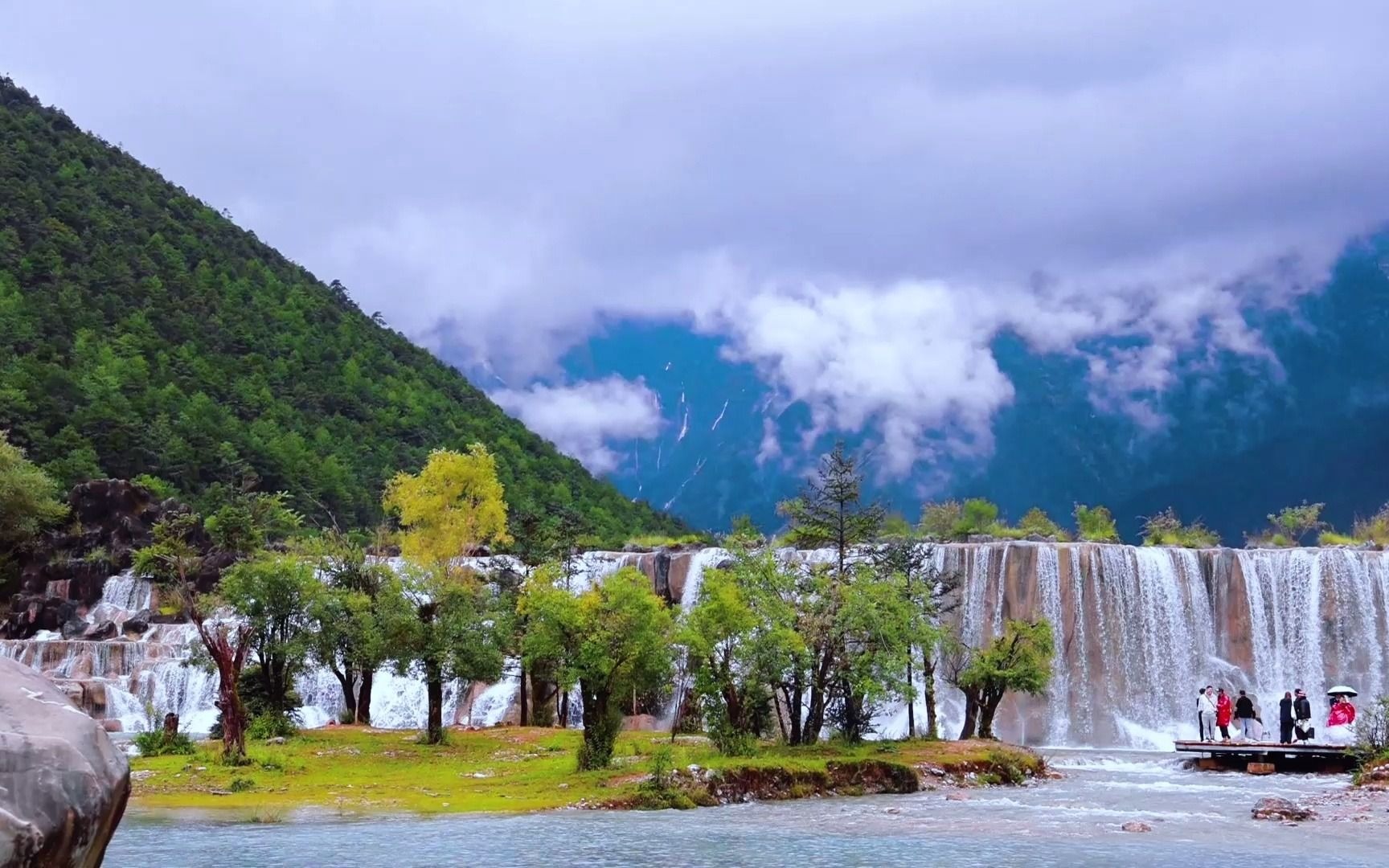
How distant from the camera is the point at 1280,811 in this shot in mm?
25438

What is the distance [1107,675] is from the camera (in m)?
56.6

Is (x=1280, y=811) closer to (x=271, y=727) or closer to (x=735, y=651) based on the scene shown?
(x=735, y=651)

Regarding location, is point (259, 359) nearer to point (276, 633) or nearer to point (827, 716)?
point (276, 633)

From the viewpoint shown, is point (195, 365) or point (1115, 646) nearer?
point (1115, 646)

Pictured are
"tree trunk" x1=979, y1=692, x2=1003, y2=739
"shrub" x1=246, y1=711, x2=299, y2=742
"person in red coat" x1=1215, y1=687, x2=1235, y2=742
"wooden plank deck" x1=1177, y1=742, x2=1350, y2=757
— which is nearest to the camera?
"wooden plank deck" x1=1177, y1=742, x2=1350, y2=757

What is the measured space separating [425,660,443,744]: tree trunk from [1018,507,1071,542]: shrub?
35400 millimetres

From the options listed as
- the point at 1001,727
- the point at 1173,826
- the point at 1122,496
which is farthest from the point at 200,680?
the point at 1122,496

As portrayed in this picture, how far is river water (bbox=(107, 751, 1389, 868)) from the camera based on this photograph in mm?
19281

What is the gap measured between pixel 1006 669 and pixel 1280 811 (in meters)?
15.4

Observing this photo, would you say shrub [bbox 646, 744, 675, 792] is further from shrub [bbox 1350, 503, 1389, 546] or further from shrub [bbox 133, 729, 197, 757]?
shrub [bbox 1350, 503, 1389, 546]

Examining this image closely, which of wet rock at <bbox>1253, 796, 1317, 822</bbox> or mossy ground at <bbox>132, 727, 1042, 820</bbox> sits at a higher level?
mossy ground at <bbox>132, 727, 1042, 820</bbox>

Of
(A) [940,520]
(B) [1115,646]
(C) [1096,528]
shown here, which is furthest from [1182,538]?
(A) [940,520]

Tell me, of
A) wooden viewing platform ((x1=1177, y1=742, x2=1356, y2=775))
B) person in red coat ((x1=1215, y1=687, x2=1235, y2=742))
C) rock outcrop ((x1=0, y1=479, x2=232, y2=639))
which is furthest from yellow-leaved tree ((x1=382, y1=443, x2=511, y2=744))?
person in red coat ((x1=1215, y1=687, x2=1235, y2=742))

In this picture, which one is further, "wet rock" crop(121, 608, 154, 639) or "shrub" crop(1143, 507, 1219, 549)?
"shrub" crop(1143, 507, 1219, 549)
